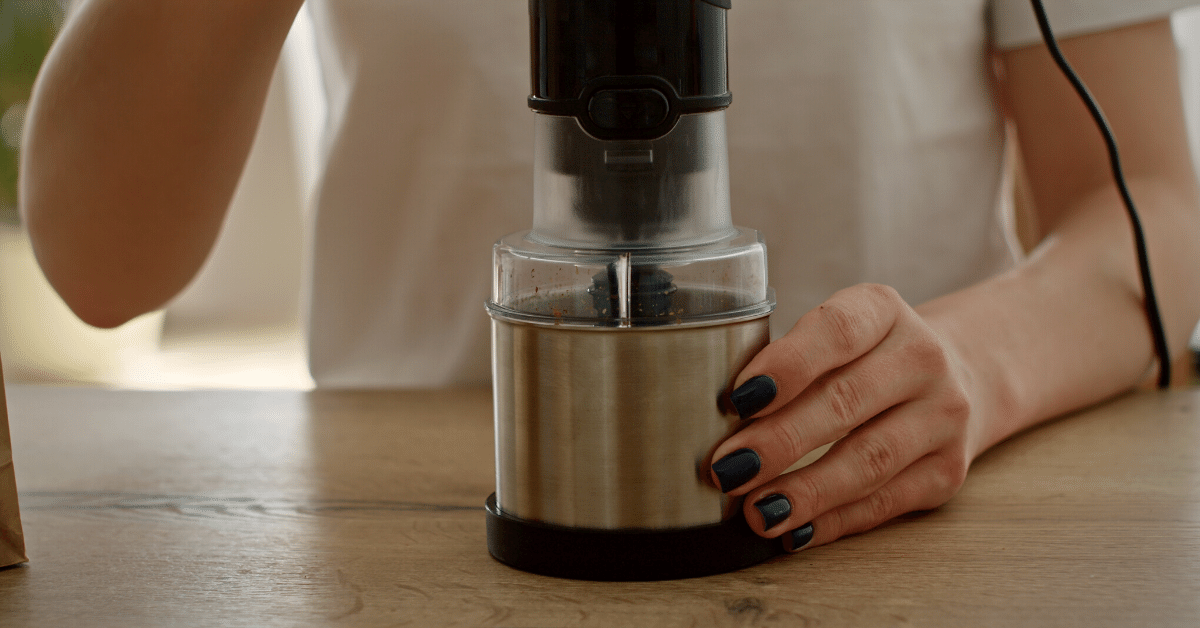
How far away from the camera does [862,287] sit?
1.74ft

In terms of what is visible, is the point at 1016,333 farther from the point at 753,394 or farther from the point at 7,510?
the point at 7,510

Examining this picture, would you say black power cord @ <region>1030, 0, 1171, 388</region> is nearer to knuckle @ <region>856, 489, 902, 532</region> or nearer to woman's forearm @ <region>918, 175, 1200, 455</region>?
woman's forearm @ <region>918, 175, 1200, 455</region>

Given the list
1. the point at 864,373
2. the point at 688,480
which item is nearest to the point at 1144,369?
the point at 864,373

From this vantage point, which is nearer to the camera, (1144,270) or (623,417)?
(623,417)

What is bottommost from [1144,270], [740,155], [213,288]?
[213,288]

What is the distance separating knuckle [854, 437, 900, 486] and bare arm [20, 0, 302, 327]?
0.41 metres

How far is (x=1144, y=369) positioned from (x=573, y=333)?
1.92ft

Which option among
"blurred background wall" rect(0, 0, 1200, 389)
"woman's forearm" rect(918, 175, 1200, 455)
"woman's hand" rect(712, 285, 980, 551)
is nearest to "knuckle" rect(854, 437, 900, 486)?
"woman's hand" rect(712, 285, 980, 551)

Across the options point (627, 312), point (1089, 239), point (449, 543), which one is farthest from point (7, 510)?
point (1089, 239)

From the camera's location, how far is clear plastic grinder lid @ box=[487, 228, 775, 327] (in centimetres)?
45

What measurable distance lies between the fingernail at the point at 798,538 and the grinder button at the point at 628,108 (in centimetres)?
21

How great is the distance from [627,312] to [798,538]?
0.15 metres

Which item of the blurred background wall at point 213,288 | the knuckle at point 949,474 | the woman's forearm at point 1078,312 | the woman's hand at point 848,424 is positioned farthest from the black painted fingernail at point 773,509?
the blurred background wall at point 213,288

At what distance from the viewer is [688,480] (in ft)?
1.50
